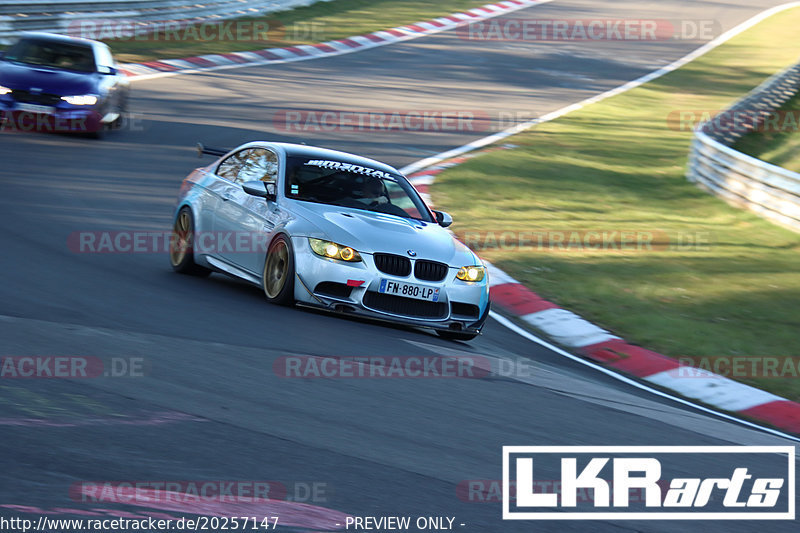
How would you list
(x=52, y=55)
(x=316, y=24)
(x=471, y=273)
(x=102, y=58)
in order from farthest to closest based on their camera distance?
(x=316, y=24) < (x=102, y=58) < (x=52, y=55) < (x=471, y=273)

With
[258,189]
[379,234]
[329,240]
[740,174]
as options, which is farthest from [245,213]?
[740,174]

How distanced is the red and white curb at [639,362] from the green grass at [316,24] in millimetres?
16956

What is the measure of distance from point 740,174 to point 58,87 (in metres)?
10.5

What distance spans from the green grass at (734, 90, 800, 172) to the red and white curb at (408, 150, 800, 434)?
37.8 feet

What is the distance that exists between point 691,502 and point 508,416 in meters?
1.46

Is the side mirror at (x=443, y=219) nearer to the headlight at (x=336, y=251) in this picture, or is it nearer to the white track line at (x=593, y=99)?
the headlight at (x=336, y=251)

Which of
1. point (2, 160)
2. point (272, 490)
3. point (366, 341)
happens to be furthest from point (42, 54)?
point (272, 490)

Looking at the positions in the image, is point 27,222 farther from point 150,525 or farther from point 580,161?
point 580,161

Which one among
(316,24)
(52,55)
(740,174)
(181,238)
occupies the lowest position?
(740,174)

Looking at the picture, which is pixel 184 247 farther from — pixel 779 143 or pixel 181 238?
pixel 779 143

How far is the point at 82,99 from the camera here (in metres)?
16.7

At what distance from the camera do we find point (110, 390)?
5.85m

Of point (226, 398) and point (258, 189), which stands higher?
point (258, 189)

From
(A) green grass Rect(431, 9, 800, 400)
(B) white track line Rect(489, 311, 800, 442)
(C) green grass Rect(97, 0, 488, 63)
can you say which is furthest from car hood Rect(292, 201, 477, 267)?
(C) green grass Rect(97, 0, 488, 63)
